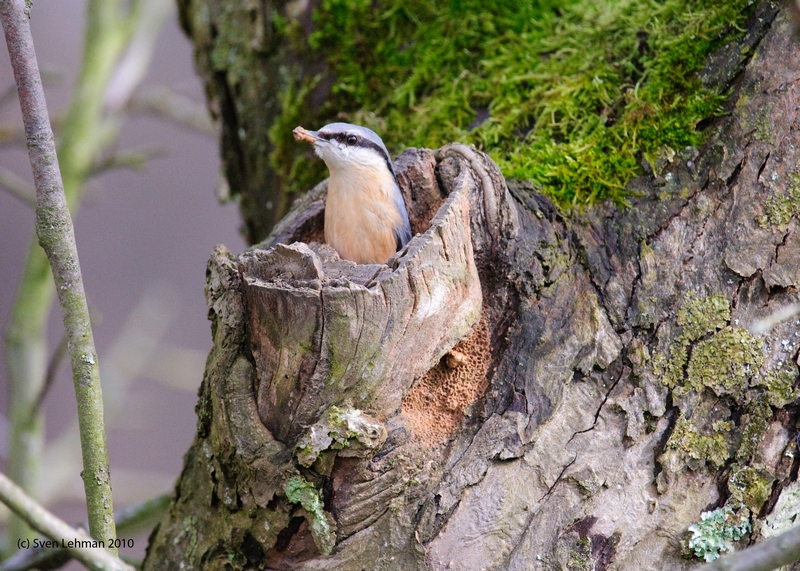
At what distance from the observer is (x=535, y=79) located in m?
2.77

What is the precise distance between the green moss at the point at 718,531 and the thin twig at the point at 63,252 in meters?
1.59

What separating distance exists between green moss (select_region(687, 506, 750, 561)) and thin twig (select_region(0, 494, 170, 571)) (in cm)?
204

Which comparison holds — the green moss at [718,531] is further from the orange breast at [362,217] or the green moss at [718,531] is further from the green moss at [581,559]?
the orange breast at [362,217]

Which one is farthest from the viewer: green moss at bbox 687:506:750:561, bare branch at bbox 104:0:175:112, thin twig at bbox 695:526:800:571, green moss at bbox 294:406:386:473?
bare branch at bbox 104:0:175:112

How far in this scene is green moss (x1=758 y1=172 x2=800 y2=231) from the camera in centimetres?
213

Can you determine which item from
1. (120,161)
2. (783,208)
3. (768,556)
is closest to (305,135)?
(120,161)

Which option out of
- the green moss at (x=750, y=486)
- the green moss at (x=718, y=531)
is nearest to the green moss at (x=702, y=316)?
the green moss at (x=750, y=486)

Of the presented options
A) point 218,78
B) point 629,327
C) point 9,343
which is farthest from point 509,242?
point 9,343

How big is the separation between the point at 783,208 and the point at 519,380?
101 cm

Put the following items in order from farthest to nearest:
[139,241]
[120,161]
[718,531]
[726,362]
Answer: [139,241]
[120,161]
[726,362]
[718,531]

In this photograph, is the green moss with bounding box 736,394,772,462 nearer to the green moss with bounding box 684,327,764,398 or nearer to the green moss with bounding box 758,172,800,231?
the green moss with bounding box 684,327,764,398

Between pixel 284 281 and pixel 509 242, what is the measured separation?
0.76m

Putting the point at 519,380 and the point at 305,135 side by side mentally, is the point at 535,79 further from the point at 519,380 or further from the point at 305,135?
the point at 519,380

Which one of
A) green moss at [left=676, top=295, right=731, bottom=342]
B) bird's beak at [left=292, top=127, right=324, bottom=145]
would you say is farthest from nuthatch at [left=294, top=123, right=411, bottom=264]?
green moss at [left=676, top=295, right=731, bottom=342]
